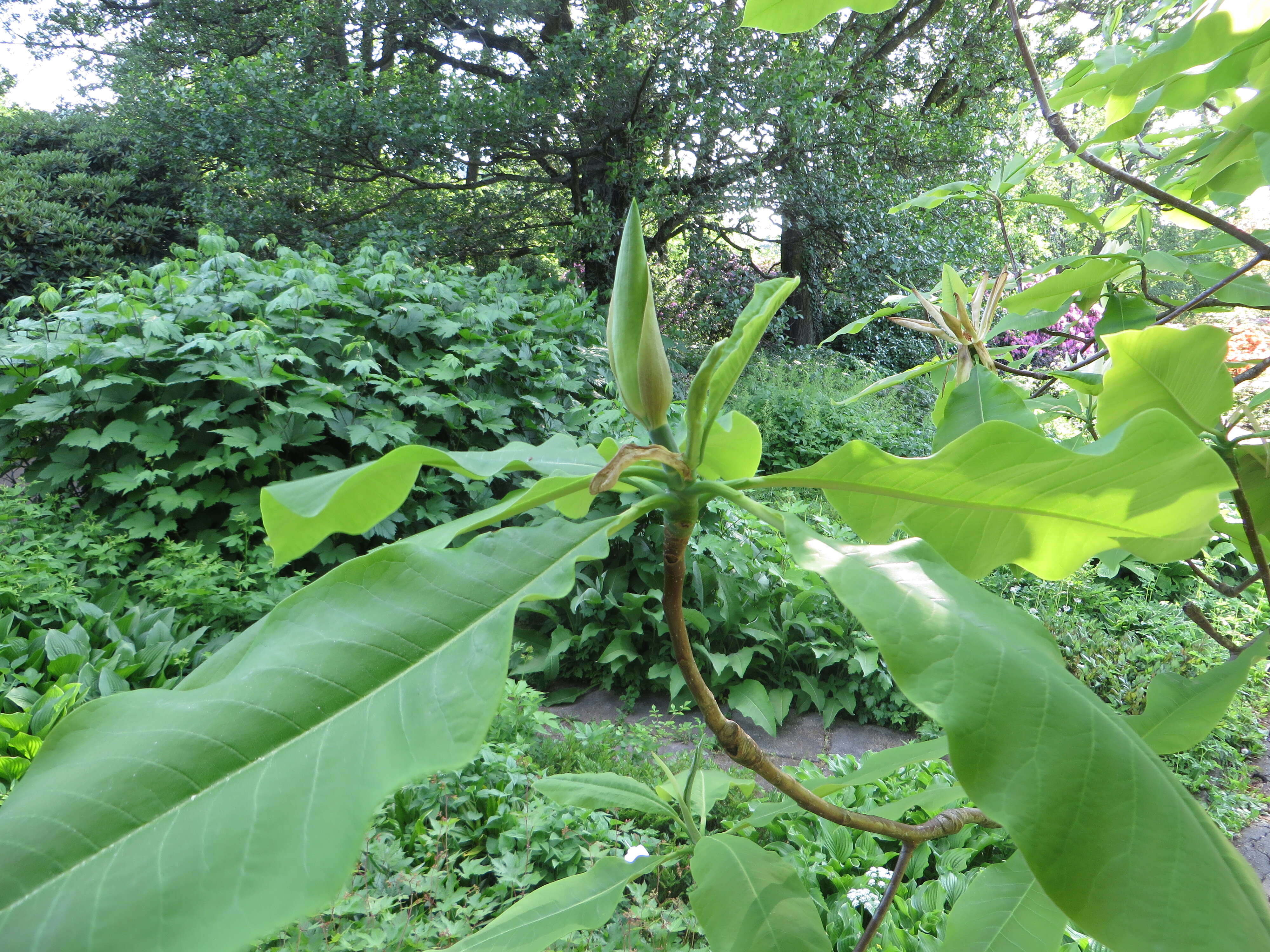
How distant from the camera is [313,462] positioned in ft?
13.2

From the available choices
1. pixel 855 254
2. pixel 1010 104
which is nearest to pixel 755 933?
pixel 855 254

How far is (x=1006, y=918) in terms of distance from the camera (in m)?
Answer: 0.61

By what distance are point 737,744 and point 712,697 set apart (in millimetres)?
76

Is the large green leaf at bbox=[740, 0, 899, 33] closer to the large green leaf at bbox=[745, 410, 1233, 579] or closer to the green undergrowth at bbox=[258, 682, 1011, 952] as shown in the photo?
the large green leaf at bbox=[745, 410, 1233, 579]

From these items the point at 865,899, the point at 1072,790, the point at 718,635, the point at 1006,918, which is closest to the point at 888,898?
the point at 1006,918

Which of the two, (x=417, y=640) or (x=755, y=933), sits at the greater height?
(x=417, y=640)

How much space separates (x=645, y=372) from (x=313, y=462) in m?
3.89

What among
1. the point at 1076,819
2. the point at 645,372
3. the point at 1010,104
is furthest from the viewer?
the point at 1010,104

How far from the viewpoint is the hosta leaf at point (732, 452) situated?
2.42 feet

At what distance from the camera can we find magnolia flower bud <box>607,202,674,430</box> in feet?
1.86

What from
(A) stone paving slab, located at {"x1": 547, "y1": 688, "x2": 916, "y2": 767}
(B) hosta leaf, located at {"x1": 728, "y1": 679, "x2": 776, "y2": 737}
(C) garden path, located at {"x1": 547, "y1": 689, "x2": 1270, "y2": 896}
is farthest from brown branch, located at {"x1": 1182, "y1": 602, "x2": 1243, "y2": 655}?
(B) hosta leaf, located at {"x1": 728, "y1": 679, "x2": 776, "y2": 737}

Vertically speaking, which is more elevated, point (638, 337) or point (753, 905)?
point (638, 337)

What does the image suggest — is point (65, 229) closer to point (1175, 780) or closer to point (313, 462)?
point (313, 462)

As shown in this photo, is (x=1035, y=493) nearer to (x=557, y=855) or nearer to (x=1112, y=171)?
(x=1112, y=171)
